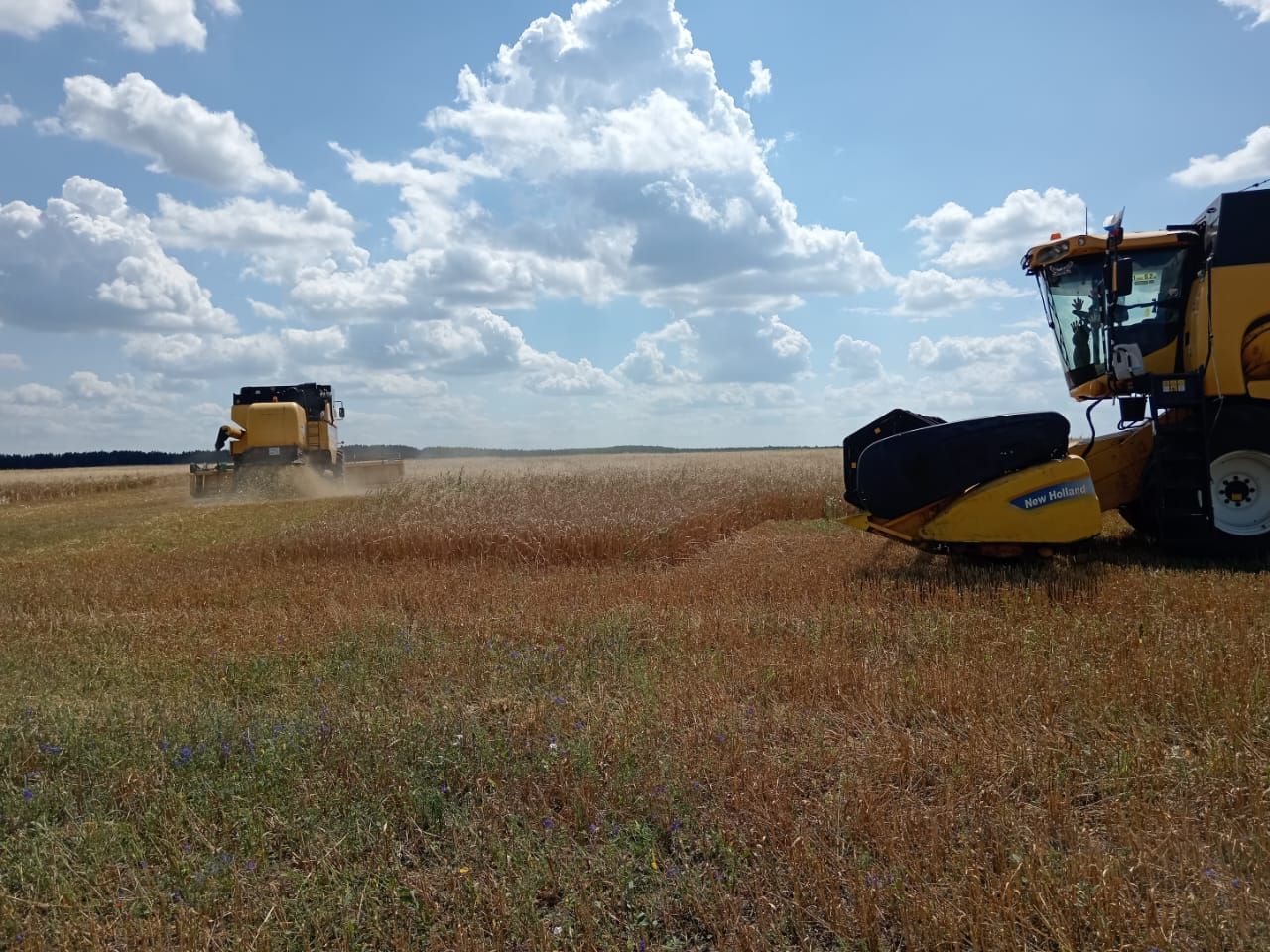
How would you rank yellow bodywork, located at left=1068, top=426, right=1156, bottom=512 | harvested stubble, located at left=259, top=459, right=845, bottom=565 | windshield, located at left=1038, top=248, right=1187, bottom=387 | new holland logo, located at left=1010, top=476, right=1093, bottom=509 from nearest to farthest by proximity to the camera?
new holland logo, located at left=1010, top=476, right=1093, bottom=509, yellow bodywork, located at left=1068, top=426, right=1156, bottom=512, windshield, located at left=1038, top=248, right=1187, bottom=387, harvested stubble, located at left=259, top=459, right=845, bottom=565

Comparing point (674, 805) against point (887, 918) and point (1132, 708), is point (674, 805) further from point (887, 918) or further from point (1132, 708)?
point (1132, 708)

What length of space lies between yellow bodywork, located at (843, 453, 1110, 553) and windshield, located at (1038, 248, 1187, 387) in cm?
240

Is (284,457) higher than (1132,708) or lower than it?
higher

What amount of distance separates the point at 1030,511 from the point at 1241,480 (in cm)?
285

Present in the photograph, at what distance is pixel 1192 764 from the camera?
3691 millimetres

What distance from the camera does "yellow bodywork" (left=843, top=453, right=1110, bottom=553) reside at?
8.26 metres

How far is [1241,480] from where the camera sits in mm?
9234

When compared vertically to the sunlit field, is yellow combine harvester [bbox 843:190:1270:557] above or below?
above

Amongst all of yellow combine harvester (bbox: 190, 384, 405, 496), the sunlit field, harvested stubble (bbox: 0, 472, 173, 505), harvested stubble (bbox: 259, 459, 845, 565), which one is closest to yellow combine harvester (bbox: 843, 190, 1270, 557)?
the sunlit field

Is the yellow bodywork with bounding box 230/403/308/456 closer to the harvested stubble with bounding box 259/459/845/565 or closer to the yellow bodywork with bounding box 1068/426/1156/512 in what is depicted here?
the harvested stubble with bounding box 259/459/845/565

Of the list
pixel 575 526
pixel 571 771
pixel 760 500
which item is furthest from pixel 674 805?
pixel 760 500

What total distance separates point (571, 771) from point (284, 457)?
2435 centimetres

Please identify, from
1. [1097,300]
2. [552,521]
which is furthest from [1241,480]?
[552,521]

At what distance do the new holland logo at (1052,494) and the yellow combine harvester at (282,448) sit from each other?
69.8 ft
